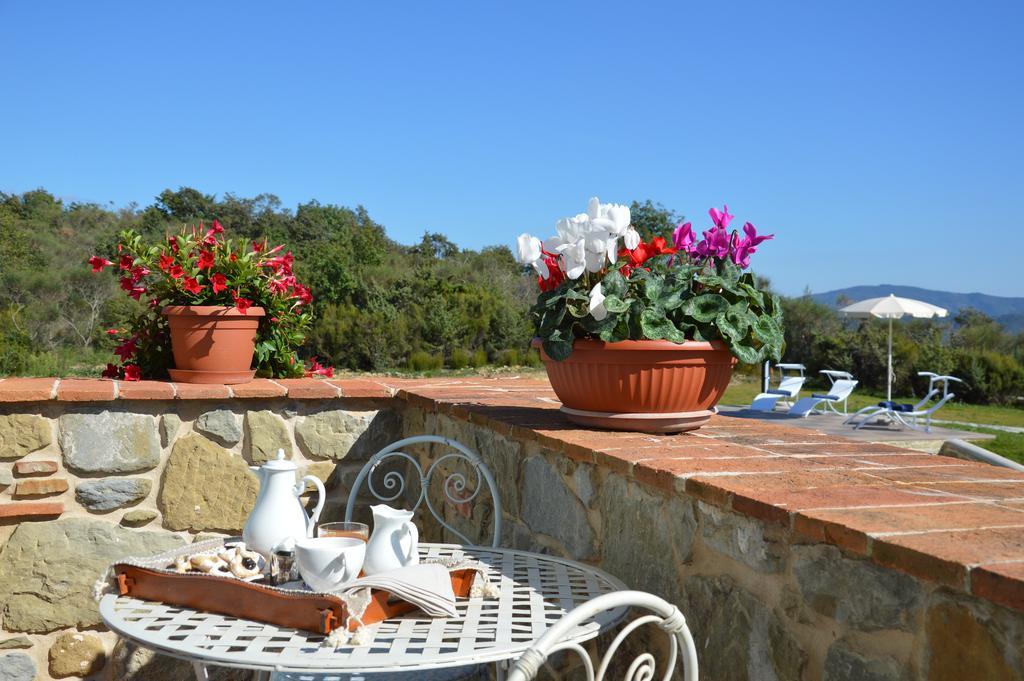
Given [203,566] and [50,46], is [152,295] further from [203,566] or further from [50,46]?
[50,46]

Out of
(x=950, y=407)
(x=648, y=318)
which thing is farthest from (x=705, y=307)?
(x=950, y=407)

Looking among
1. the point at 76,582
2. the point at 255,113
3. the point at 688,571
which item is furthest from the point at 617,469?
the point at 255,113

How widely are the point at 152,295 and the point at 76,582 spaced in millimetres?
1098

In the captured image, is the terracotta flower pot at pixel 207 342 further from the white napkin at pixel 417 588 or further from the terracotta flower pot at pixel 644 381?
the white napkin at pixel 417 588

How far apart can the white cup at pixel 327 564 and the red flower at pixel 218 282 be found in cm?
190

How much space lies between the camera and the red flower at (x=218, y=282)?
3012 mm

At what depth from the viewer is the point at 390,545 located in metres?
1.44

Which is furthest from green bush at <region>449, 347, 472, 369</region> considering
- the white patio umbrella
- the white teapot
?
the white teapot

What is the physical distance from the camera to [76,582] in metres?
2.65

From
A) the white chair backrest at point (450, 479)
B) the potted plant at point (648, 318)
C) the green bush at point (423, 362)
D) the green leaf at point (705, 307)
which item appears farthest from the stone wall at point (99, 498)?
the green bush at point (423, 362)

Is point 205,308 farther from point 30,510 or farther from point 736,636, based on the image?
point 736,636

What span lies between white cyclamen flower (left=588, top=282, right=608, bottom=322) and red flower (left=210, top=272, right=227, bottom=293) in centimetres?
174

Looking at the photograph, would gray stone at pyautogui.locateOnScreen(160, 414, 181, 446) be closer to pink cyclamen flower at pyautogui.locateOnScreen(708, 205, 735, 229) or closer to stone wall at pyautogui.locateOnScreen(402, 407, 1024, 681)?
stone wall at pyautogui.locateOnScreen(402, 407, 1024, 681)

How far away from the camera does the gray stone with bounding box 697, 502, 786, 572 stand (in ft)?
3.98
